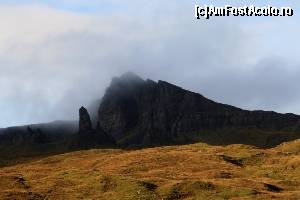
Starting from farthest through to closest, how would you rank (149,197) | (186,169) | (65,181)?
(186,169), (65,181), (149,197)

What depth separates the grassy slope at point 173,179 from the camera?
68062 millimetres

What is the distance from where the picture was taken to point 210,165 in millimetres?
102000

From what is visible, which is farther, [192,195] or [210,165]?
[210,165]

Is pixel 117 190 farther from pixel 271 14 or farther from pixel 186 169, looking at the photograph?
pixel 271 14

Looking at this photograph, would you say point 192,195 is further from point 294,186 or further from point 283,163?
point 283,163

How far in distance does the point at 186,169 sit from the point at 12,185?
32578 millimetres

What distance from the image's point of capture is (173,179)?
3221 inches

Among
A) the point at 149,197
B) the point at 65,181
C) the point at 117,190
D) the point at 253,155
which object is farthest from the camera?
the point at 253,155

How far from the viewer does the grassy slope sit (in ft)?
223

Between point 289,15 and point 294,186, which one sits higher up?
point 289,15

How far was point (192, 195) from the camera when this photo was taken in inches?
2675

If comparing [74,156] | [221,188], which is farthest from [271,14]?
[74,156]

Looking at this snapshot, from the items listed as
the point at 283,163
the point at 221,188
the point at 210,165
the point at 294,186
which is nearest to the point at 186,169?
the point at 210,165

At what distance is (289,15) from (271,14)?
11.0 ft
